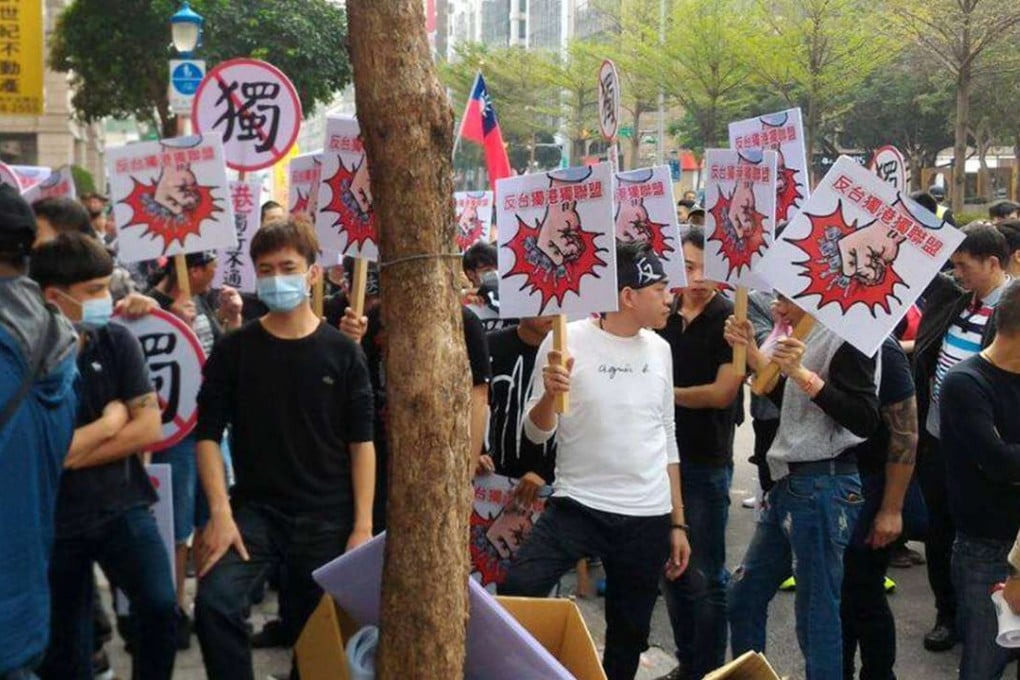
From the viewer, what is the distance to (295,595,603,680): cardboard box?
329 cm

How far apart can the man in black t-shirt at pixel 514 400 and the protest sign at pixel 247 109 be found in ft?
7.79

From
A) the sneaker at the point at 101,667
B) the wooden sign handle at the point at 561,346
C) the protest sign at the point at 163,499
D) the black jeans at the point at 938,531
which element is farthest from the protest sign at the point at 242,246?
the black jeans at the point at 938,531

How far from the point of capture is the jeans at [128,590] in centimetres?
448

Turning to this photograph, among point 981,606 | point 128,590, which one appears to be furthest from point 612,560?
point 128,590

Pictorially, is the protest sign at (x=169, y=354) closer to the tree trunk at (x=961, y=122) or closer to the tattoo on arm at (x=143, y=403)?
the tattoo on arm at (x=143, y=403)

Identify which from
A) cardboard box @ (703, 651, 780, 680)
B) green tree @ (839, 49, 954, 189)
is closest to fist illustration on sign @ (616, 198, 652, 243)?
cardboard box @ (703, 651, 780, 680)

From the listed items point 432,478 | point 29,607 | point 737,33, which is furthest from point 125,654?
point 737,33

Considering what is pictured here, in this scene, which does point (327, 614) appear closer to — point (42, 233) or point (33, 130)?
point (42, 233)

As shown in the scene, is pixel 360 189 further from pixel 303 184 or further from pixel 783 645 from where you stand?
pixel 783 645

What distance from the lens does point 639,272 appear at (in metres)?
5.04

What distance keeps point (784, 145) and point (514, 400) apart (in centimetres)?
160

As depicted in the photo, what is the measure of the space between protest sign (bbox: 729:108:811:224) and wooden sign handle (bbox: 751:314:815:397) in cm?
112

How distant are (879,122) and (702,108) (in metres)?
8.87

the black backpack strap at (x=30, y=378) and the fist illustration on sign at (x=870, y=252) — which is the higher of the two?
the fist illustration on sign at (x=870, y=252)
